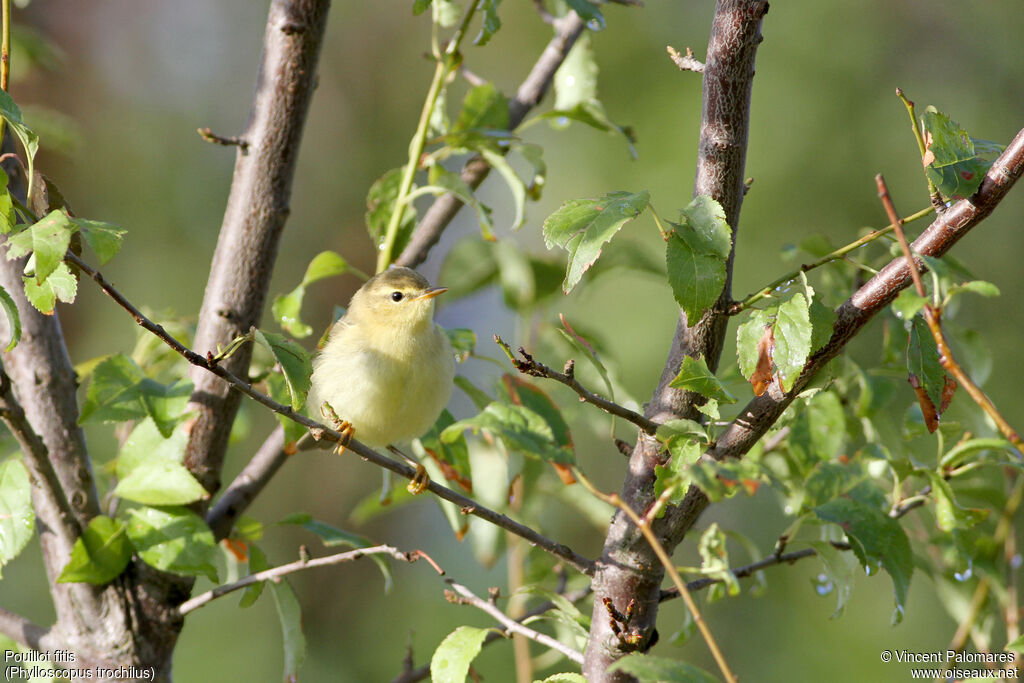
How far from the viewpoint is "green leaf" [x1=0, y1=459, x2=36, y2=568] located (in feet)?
6.28

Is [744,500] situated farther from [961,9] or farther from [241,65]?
[241,65]

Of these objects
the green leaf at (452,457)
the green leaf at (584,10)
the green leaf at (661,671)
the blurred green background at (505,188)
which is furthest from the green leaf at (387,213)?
the blurred green background at (505,188)

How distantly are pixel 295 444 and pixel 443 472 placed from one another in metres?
0.40

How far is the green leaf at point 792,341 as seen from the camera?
5.05 ft

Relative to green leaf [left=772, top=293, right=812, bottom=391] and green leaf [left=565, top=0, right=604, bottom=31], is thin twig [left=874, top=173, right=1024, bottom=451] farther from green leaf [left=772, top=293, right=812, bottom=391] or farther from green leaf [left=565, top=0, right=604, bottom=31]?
green leaf [left=565, top=0, right=604, bottom=31]

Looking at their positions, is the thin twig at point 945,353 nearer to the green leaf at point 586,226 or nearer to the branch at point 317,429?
the green leaf at point 586,226

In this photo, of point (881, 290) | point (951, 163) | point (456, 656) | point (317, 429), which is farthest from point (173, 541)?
point (951, 163)

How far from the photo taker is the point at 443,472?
2.48m

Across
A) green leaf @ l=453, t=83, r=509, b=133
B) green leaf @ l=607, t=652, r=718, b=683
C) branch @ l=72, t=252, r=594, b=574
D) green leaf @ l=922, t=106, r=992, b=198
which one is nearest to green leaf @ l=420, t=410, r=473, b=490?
branch @ l=72, t=252, r=594, b=574

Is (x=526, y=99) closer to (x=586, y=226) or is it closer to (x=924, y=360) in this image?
(x=586, y=226)

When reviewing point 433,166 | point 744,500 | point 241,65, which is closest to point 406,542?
point 744,500

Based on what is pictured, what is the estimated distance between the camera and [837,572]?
1.98 metres

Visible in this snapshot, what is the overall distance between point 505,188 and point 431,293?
8.82 ft

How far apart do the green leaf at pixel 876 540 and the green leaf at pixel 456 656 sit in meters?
0.72
